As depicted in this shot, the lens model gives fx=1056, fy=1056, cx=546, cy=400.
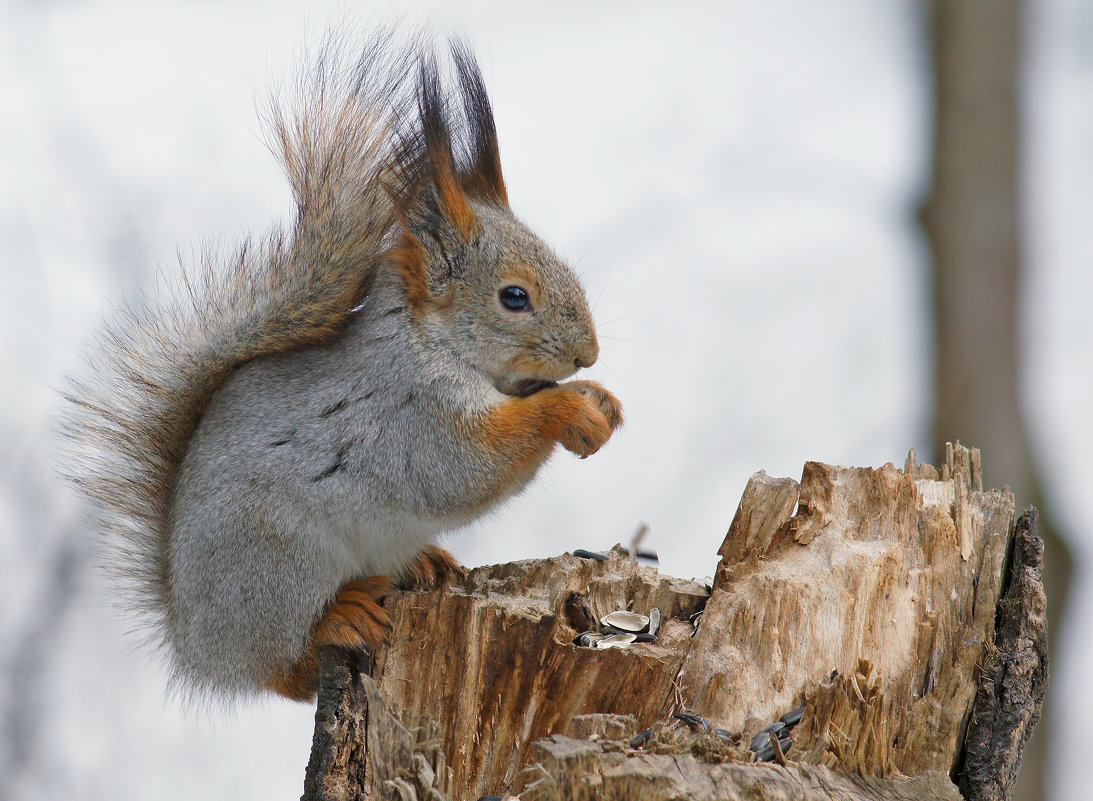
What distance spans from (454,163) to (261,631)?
46.8 inches

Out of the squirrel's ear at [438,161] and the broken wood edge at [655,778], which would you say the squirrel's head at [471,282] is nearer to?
the squirrel's ear at [438,161]

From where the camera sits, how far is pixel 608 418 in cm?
248

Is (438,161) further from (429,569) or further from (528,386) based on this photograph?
(429,569)

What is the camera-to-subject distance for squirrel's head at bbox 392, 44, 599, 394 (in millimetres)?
2461

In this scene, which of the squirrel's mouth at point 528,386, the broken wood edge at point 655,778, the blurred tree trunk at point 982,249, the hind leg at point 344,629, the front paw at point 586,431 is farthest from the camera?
the blurred tree trunk at point 982,249

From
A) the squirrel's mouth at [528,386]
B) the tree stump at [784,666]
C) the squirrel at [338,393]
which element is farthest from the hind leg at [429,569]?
the squirrel's mouth at [528,386]

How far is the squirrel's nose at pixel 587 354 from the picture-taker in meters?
2.48

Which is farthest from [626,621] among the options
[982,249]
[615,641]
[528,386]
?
[982,249]

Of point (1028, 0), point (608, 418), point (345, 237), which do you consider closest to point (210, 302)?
point (345, 237)

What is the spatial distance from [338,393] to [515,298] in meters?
0.47

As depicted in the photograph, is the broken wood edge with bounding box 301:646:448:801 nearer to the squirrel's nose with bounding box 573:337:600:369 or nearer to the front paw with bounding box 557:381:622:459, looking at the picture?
the front paw with bounding box 557:381:622:459

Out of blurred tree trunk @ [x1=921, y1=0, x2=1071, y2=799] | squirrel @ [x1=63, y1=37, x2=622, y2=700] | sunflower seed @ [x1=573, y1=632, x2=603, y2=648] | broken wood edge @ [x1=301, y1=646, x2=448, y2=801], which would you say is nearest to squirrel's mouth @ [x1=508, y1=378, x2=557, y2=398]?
squirrel @ [x1=63, y1=37, x2=622, y2=700]

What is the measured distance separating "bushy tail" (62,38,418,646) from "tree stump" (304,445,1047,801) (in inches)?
26.8

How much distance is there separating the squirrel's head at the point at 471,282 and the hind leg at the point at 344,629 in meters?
0.57
